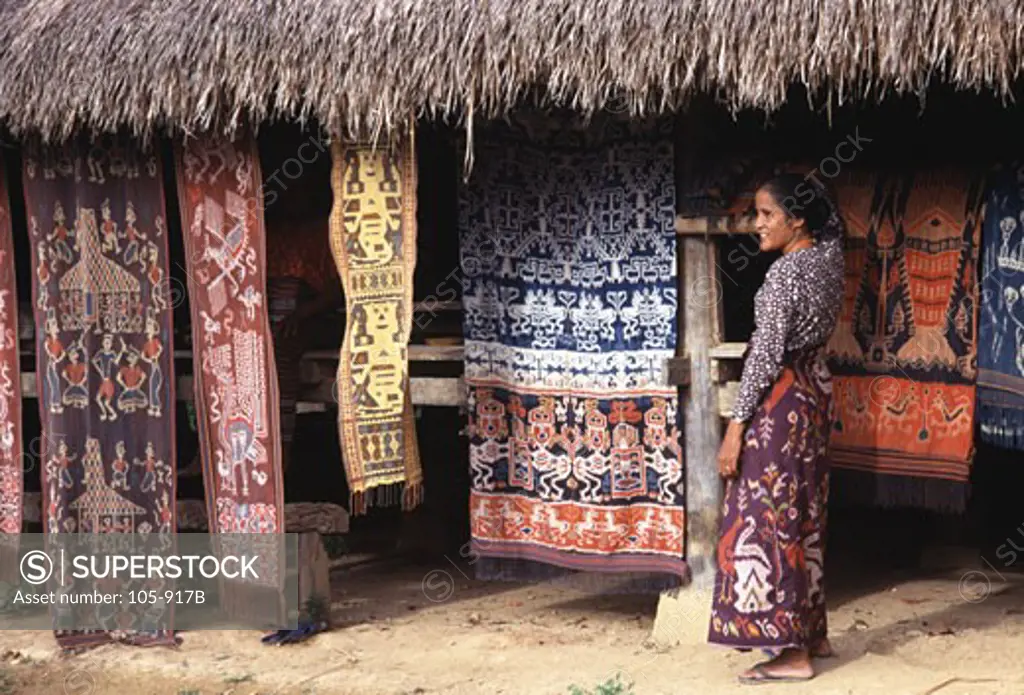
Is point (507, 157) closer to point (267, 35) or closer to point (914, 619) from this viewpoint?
point (267, 35)

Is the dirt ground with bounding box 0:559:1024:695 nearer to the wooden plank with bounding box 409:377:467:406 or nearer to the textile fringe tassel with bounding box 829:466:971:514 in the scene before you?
the textile fringe tassel with bounding box 829:466:971:514

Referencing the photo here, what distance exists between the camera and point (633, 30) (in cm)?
609

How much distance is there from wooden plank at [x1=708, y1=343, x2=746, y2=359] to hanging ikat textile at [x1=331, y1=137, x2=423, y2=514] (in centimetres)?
126

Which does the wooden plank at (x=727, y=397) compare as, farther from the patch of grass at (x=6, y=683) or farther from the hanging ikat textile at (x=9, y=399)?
the hanging ikat textile at (x=9, y=399)

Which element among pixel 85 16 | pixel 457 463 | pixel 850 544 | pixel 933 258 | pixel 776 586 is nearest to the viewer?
pixel 776 586

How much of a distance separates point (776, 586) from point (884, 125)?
6.94ft

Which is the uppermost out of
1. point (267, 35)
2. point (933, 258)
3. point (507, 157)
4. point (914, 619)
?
point (267, 35)

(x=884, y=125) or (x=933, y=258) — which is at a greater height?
(x=884, y=125)

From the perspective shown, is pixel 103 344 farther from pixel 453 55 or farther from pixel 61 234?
pixel 453 55

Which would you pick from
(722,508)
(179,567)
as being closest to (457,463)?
(179,567)

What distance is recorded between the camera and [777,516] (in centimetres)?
607

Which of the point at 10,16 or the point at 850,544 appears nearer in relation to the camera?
the point at 10,16

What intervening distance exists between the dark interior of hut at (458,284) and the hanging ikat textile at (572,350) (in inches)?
11.4

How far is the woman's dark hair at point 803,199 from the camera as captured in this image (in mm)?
6074
